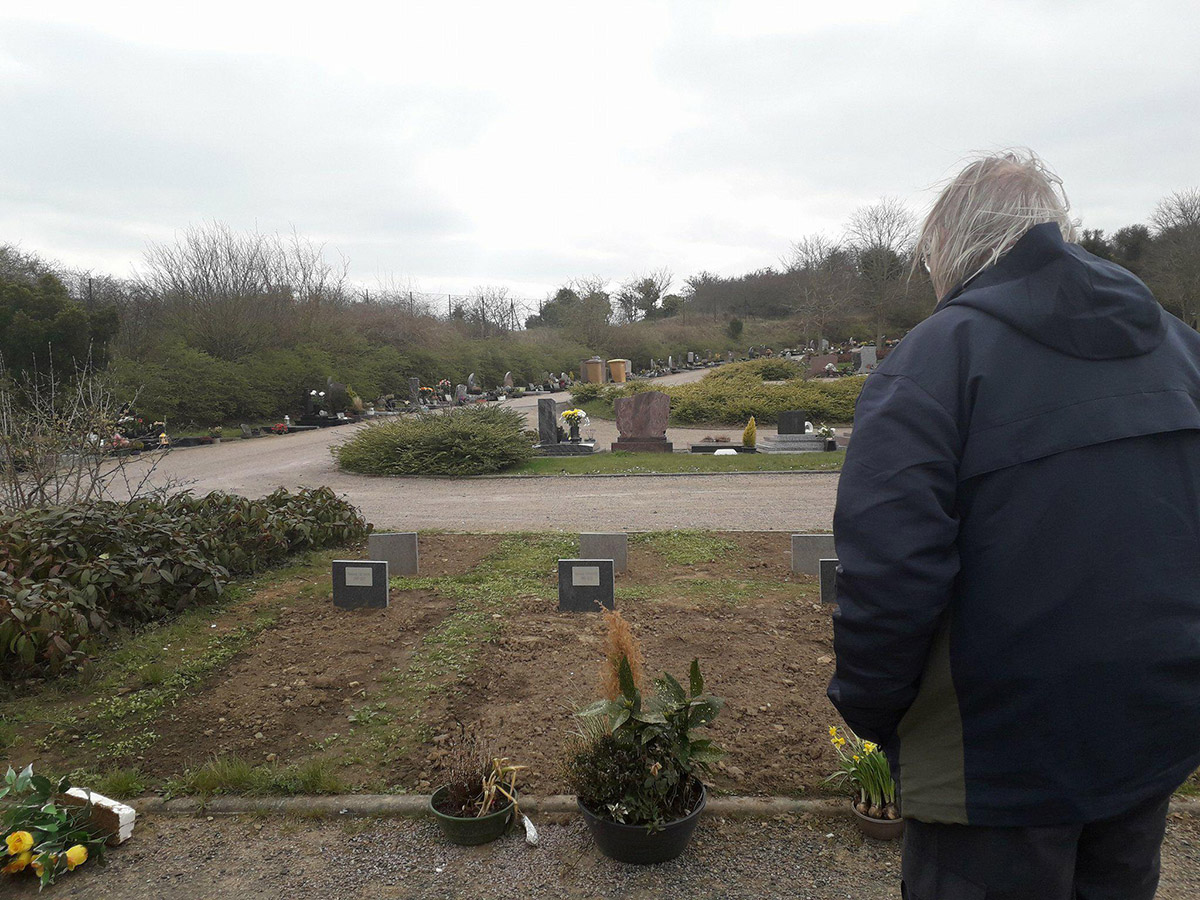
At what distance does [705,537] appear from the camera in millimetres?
8156

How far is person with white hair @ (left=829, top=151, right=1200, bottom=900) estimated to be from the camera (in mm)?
1407

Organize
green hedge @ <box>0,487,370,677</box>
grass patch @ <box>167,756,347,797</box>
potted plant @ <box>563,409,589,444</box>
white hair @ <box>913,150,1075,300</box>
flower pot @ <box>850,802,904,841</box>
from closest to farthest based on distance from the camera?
white hair @ <box>913,150,1075,300</box> → flower pot @ <box>850,802,904,841</box> → grass patch @ <box>167,756,347,797</box> → green hedge @ <box>0,487,370,677</box> → potted plant @ <box>563,409,589,444</box>

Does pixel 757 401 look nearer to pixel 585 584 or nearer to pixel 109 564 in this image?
pixel 585 584

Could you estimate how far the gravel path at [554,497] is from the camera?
9328mm

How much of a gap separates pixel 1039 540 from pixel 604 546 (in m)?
5.36

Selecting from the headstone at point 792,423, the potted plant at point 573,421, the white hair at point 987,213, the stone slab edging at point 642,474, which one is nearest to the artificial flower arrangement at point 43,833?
the white hair at point 987,213

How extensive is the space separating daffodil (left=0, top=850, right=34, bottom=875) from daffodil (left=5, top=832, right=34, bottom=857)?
24 millimetres

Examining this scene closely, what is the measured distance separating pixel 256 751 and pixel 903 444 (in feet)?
11.5

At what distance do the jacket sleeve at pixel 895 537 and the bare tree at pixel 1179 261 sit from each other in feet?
132

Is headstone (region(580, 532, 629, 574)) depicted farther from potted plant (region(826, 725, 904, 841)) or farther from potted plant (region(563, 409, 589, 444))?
potted plant (region(563, 409, 589, 444))

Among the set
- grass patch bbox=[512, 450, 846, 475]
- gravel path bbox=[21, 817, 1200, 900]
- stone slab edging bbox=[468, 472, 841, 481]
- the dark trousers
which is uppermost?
the dark trousers

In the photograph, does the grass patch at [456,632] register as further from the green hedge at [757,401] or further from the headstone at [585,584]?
the green hedge at [757,401]

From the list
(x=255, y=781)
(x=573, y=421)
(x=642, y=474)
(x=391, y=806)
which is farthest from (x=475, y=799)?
(x=573, y=421)

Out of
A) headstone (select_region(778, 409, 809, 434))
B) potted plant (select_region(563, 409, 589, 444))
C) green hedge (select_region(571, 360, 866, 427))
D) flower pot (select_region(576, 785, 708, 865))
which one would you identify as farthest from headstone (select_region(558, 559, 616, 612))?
green hedge (select_region(571, 360, 866, 427))
